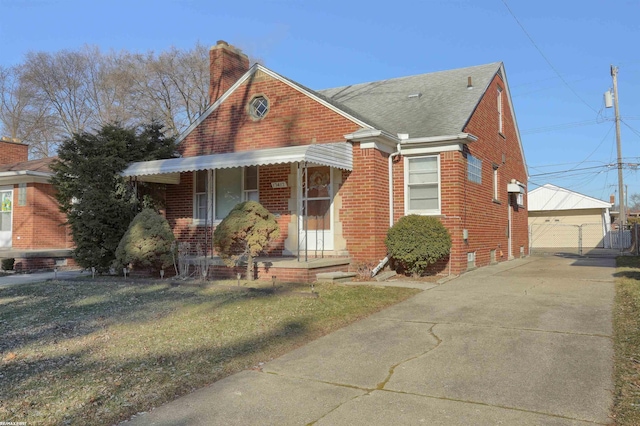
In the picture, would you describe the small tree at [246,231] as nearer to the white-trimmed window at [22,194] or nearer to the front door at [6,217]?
the white-trimmed window at [22,194]

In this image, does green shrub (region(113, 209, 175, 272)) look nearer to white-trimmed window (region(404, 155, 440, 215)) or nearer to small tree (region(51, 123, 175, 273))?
small tree (region(51, 123, 175, 273))

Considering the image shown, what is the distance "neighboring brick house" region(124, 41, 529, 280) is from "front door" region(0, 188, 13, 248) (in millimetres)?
7205

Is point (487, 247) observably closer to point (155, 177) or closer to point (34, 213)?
point (155, 177)

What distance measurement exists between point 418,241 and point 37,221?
1342 cm

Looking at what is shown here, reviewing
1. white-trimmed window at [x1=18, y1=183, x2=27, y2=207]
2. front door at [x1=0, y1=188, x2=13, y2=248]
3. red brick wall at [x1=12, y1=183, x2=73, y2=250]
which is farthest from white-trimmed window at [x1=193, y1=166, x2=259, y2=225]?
front door at [x1=0, y1=188, x2=13, y2=248]

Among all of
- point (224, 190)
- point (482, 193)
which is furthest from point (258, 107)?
point (482, 193)

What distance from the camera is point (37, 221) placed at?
16.8m

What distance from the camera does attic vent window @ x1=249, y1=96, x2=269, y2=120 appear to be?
525 inches

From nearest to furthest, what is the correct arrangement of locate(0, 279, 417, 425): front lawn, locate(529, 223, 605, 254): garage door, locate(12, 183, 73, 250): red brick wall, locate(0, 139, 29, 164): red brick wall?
1. locate(0, 279, 417, 425): front lawn
2. locate(12, 183, 73, 250): red brick wall
3. locate(0, 139, 29, 164): red brick wall
4. locate(529, 223, 605, 254): garage door

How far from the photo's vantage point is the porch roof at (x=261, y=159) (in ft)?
33.0

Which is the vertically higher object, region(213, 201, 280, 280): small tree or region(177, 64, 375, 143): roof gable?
region(177, 64, 375, 143): roof gable

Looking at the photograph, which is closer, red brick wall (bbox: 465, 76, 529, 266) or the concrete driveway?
the concrete driveway

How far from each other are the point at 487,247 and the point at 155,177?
9792 mm

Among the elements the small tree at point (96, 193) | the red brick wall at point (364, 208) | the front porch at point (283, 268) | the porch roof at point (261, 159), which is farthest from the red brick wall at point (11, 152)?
the red brick wall at point (364, 208)
